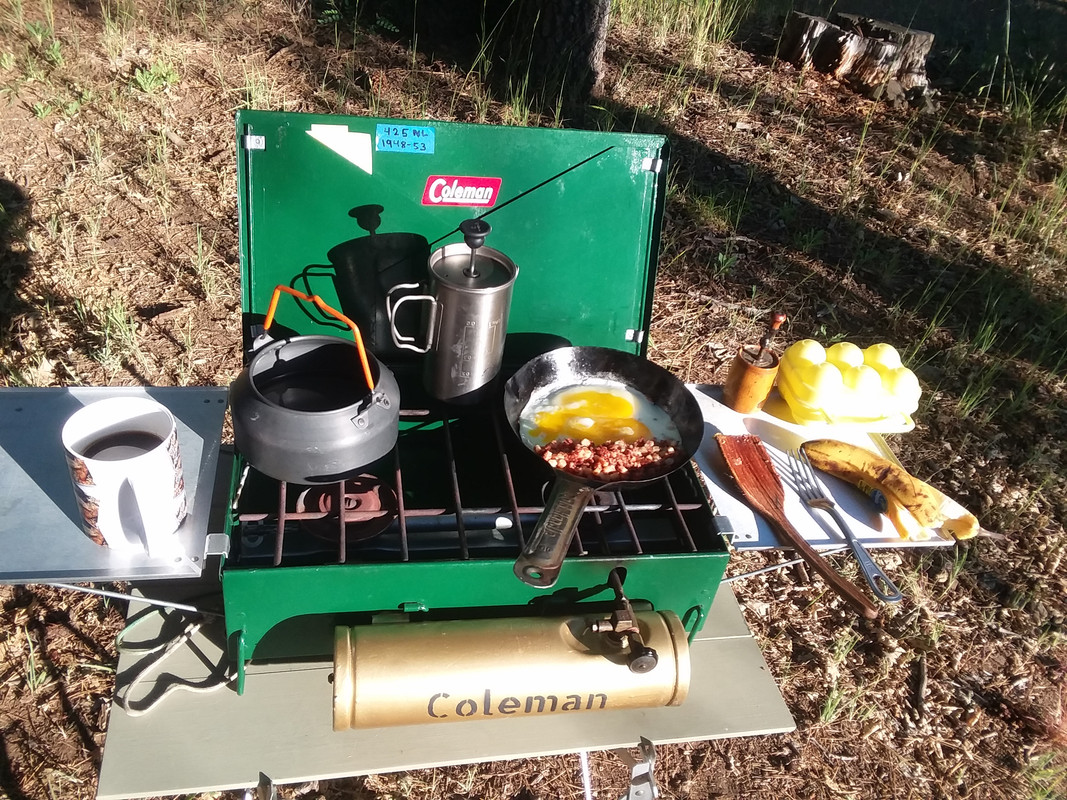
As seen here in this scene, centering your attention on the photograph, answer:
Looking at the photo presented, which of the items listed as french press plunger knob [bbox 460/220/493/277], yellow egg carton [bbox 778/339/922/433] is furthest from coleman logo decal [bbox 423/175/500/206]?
yellow egg carton [bbox 778/339/922/433]

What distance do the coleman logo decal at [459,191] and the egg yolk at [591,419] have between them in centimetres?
65

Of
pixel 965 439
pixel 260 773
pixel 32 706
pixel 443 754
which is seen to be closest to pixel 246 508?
pixel 260 773

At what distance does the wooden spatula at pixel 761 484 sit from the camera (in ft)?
6.80

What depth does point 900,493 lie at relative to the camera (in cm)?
224

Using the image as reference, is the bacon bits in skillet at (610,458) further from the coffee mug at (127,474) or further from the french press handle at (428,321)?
the coffee mug at (127,474)

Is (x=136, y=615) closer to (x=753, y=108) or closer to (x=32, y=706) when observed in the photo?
(x=32, y=706)

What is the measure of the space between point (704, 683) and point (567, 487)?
84 cm

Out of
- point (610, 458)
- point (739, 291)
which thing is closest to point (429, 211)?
point (610, 458)

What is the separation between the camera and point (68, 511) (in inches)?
76.7

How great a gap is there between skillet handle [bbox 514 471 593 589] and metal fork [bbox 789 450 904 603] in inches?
28.6

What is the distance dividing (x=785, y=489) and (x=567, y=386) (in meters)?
0.72

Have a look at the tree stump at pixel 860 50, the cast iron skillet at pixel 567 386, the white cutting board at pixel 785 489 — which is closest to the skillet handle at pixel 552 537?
the cast iron skillet at pixel 567 386

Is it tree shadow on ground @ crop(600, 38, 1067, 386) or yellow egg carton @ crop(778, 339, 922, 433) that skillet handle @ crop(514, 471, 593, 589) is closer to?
yellow egg carton @ crop(778, 339, 922, 433)

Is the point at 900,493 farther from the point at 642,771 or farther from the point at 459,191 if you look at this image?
the point at 459,191
